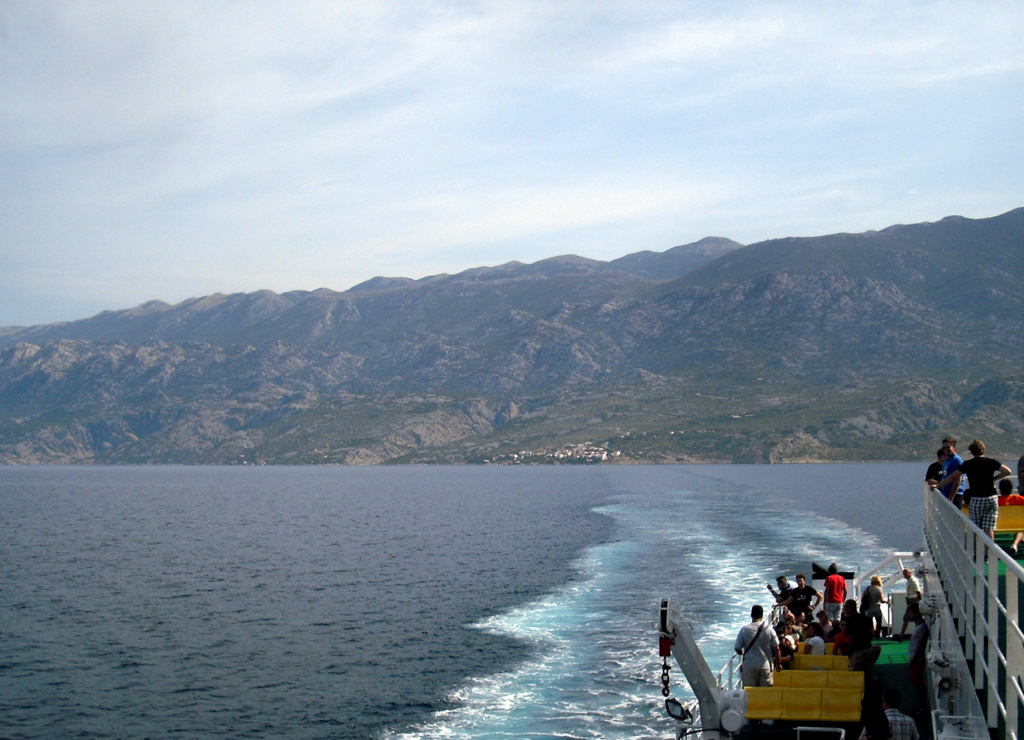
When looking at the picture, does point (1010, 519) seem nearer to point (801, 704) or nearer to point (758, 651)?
point (801, 704)

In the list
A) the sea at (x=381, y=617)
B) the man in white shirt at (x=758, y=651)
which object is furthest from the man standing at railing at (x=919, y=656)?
the sea at (x=381, y=617)

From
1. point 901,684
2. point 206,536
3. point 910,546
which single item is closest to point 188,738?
point 901,684

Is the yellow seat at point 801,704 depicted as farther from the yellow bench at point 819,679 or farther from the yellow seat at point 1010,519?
the yellow seat at point 1010,519

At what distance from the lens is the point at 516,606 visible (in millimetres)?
54875

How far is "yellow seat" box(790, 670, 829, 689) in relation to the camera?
1902 cm

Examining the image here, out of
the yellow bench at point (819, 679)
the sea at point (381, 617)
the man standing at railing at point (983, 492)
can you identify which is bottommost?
the sea at point (381, 617)

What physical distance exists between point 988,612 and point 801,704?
22.0 feet

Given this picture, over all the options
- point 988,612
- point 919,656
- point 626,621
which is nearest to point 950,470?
point 919,656

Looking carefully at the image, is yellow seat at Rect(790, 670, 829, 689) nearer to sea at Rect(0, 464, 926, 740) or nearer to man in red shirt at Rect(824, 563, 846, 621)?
man in red shirt at Rect(824, 563, 846, 621)

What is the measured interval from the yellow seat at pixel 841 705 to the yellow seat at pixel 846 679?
26 cm

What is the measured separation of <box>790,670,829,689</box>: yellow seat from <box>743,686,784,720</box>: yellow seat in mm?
992

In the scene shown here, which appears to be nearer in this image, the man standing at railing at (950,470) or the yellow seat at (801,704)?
the yellow seat at (801,704)

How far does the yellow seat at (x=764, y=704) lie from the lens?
1817 cm

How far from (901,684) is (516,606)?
3660 centimetres
